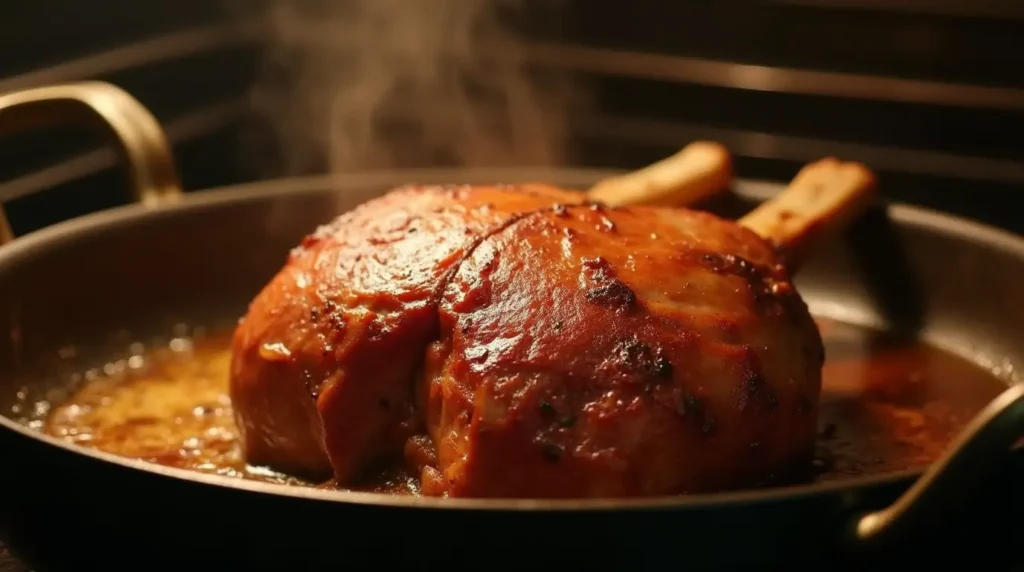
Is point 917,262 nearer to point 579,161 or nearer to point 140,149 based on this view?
point 140,149

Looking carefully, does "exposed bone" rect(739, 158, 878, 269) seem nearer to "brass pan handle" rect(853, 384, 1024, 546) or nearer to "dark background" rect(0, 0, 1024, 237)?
"brass pan handle" rect(853, 384, 1024, 546)

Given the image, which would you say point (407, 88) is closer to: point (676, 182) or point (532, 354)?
point (676, 182)

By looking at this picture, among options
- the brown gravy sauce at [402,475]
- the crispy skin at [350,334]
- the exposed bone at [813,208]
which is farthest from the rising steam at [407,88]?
the crispy skin at [350,334]

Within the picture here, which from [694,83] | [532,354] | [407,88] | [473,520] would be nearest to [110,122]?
[532,354]

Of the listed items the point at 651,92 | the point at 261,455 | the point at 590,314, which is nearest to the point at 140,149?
the point at 261,455

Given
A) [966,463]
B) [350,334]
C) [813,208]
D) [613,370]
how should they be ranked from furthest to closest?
[813,208] < [350,334] < [613,370] < [966,463]

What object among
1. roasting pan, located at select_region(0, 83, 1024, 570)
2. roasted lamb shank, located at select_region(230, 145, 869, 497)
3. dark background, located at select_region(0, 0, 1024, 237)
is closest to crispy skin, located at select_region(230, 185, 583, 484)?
roasted lamb shank, located at select_region(230, 145, 869, 497)
